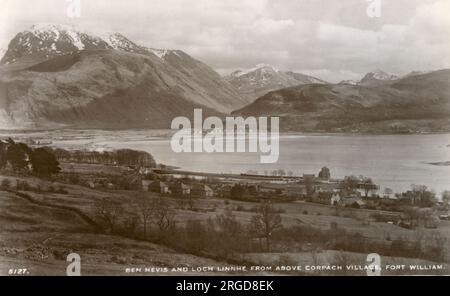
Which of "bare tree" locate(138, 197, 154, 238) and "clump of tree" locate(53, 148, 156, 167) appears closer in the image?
"bare tree" locate(138, 197, 154, 238)

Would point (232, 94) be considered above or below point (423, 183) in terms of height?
above

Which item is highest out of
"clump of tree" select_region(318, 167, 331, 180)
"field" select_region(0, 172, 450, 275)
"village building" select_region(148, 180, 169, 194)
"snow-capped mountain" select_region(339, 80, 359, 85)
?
"snow-capped mountain" select_region(339, 80, 359, 85)

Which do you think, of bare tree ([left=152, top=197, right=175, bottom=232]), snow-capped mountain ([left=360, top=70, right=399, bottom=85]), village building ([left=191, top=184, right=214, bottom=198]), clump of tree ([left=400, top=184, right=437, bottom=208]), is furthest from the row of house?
snow-capped mountain ([left=360, top=70, right=399, bottom=85])

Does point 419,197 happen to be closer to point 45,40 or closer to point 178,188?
point 178,188

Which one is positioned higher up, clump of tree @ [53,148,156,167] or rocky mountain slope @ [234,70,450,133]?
rocky mountain slope @ [234,70,450,133]

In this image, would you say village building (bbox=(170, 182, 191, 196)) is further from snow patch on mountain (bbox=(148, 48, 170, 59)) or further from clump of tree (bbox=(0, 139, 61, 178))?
snow patch on mountain (bbox=(148, 48, 170, 59))

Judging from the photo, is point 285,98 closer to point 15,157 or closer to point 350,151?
point 350,151
